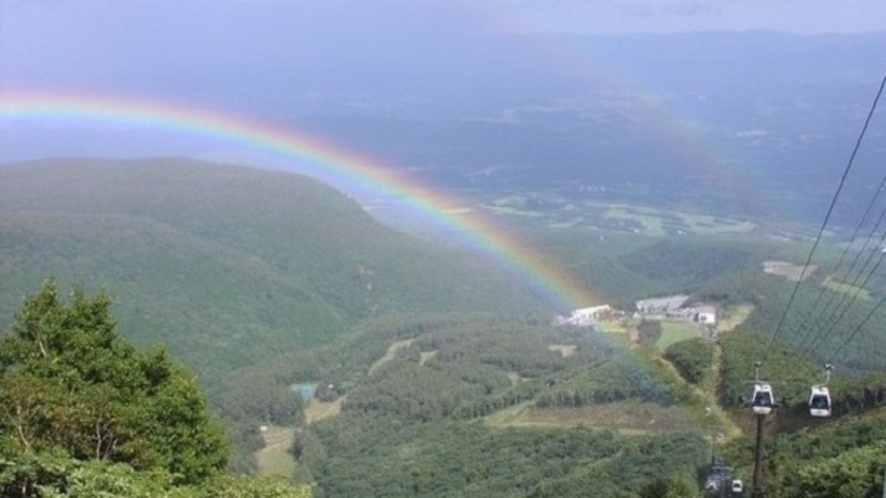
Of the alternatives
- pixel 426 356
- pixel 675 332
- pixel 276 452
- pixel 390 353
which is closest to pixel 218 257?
pixel 390 353

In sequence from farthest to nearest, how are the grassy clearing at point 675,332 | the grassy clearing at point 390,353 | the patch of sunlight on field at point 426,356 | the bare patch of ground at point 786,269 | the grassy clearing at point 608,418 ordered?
the bare patch of ground at point 786,269 → the grassy clearing at point 390,353 → the patch of sunlight on field at point 426,356 → the grassy clearing at point 675,332 → the grassy clearing at point 608,418

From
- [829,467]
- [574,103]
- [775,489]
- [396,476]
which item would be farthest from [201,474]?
[574,103]

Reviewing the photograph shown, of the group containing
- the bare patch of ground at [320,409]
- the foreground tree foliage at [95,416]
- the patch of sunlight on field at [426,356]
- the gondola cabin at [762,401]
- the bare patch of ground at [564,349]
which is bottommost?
the bare patch of ground at [320,409]

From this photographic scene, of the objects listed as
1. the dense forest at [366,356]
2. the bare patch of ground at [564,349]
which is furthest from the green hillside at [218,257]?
the bare patch of ground at [564,349]

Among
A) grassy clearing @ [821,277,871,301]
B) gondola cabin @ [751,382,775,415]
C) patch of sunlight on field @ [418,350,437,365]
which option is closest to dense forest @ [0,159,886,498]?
grassy clearing @ [821,277,871,301]

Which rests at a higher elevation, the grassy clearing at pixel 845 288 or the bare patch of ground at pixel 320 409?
the grassy clearing at pixel 845 288

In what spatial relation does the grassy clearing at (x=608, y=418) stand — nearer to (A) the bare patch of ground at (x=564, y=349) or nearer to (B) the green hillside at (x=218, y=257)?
(A) the bare patch of ground at (x=564, y=349)

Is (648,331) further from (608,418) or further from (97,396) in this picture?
(97,396)

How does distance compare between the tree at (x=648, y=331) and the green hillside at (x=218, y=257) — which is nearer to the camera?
the tree at (x=648, y=331)
